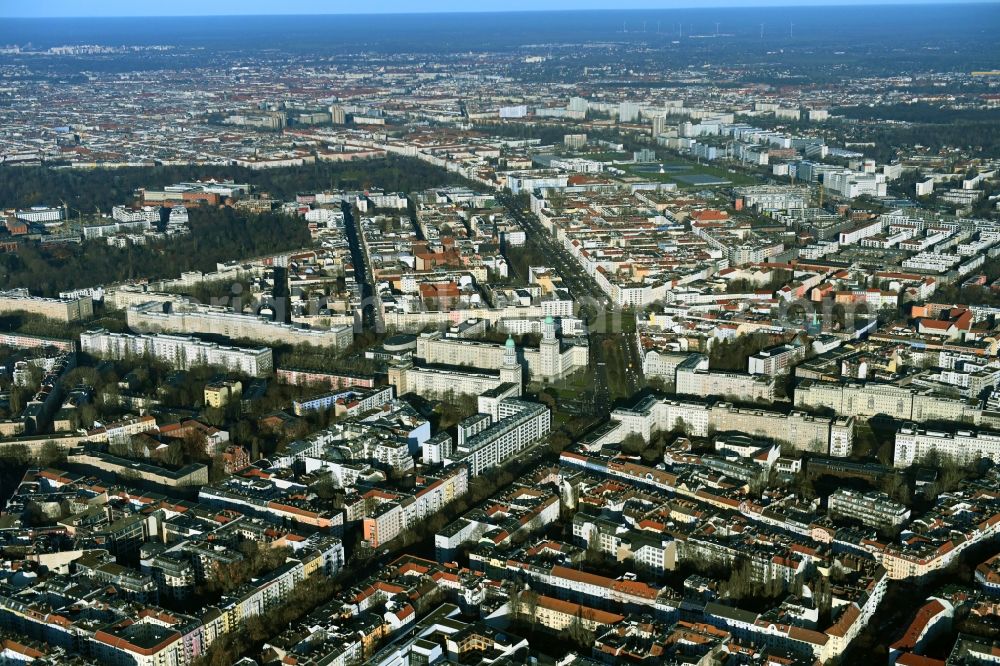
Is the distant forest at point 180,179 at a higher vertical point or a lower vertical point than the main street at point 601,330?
higher

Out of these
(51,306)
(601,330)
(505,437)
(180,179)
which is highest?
(180,179)

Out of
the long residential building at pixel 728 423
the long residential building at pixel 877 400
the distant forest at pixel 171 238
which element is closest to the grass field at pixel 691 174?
the distant forest at pixel 171 238

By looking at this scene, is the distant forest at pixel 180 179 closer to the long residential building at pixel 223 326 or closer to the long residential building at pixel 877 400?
the long residential building at pixel 223 326

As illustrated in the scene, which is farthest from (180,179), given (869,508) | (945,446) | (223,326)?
(869,508)

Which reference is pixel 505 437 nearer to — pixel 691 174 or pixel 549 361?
pixel 549 361

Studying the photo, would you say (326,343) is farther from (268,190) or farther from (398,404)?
(268,190)

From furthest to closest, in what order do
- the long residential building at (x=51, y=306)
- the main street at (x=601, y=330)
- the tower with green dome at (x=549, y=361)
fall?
the long residential building at (x=51, y=306)
the tower with green dome at (x=549, y=361)
the main street at (x=601, y=330)

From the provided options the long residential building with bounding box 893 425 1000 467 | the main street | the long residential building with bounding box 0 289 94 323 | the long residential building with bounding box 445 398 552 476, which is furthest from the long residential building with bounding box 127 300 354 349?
the long residential building with bounding box 893 425 1000 467

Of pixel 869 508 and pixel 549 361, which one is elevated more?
Answer: pixel 549 361
